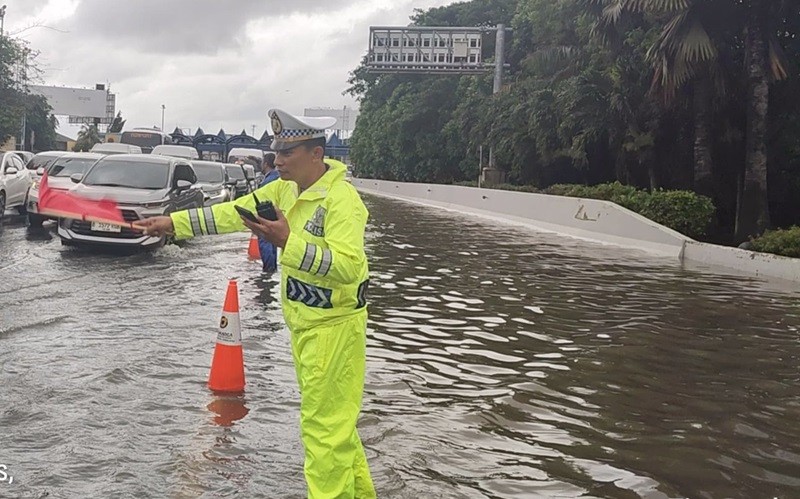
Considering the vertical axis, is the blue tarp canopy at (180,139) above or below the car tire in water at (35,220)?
above

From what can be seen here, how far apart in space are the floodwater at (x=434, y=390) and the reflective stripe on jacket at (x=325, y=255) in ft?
4.07

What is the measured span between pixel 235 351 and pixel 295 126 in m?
2.84

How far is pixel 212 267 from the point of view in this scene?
14.4 m

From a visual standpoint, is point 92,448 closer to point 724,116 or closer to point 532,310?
point 532,310

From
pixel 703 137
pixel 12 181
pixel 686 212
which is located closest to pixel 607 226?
pixel 686 212

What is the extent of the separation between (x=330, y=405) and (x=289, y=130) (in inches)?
50.4

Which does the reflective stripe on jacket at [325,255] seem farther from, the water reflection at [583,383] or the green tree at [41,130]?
the green tree at [41,130]

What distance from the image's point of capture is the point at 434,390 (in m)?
7.14

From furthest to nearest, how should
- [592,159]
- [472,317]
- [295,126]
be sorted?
[592,159] < [472,317] < [295,126]

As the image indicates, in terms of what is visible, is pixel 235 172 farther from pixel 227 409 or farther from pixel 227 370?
pixel 227 409

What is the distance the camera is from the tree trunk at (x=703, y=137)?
22.7 m

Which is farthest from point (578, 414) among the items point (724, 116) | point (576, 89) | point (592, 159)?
point (592, 159)

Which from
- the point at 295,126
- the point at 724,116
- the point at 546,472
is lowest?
the point at 546,472

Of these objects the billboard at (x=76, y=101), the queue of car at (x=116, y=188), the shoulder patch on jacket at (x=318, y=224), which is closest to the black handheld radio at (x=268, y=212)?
the shoulder patch on jacket at (x=318, y=224)
